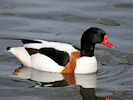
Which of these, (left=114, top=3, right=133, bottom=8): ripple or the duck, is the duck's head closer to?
the duck

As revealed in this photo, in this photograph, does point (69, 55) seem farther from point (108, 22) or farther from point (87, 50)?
point (108, 22)

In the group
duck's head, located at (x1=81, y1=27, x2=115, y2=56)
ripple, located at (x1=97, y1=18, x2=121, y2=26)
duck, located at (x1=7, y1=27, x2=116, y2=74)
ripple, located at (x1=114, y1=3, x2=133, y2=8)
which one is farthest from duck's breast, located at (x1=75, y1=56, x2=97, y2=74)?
ripple, located at (x1=114, y1=3, x2=133, y2=8)

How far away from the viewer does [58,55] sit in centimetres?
1012

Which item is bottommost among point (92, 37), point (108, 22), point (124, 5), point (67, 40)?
point (67, 40)

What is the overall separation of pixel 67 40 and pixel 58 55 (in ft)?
7.12

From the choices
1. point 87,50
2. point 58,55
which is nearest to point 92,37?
point 87,50

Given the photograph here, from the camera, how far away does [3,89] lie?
8945mm

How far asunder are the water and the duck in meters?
0.17

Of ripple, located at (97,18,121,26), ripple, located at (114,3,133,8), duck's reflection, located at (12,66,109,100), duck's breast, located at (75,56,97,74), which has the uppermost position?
ripple, located at (114,3,133,8)

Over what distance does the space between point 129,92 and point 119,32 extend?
4230mm

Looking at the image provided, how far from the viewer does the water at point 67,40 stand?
9.01m

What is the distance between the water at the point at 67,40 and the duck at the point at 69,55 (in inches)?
6.7

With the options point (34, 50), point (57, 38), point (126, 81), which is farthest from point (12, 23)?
point (126, 81)

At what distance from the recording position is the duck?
1005 centimetres
